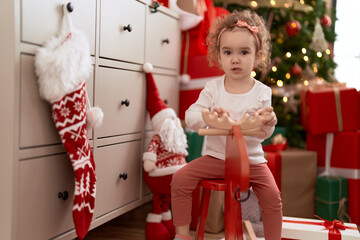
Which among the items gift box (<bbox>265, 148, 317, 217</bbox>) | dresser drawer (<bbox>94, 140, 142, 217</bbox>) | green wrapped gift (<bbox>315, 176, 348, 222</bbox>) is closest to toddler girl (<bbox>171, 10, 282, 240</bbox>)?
dresser drawer (<bbox>94, 140, 142, 217</bbox>)

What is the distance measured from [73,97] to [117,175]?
540 millimetres

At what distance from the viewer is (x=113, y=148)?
178cm

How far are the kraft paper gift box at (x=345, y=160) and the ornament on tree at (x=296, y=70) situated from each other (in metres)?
0.42

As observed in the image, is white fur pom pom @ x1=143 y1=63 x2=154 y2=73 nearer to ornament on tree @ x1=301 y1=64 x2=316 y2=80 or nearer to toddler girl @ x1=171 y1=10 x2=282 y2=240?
toddler girl @ x1=171 y1=10 x2=282 y2=240

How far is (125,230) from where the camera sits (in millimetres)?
2014

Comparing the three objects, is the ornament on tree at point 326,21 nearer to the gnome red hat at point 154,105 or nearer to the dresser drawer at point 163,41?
the dresser drawer at point 163,41

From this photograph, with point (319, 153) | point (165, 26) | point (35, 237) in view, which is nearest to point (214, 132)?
point (35, 237)

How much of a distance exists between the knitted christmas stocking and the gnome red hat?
1.68ft

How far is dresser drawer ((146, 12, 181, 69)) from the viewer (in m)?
2.05

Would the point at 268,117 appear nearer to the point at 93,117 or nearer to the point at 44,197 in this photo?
the point at 93,117

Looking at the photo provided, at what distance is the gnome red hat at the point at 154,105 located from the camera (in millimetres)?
1930

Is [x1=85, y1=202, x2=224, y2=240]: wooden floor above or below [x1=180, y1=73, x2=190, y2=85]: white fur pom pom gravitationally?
below

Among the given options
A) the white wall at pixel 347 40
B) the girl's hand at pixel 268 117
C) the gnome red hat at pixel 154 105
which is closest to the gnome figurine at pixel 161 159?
the gnome red hat at pixel 154 105

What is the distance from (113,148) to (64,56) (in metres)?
0.55
